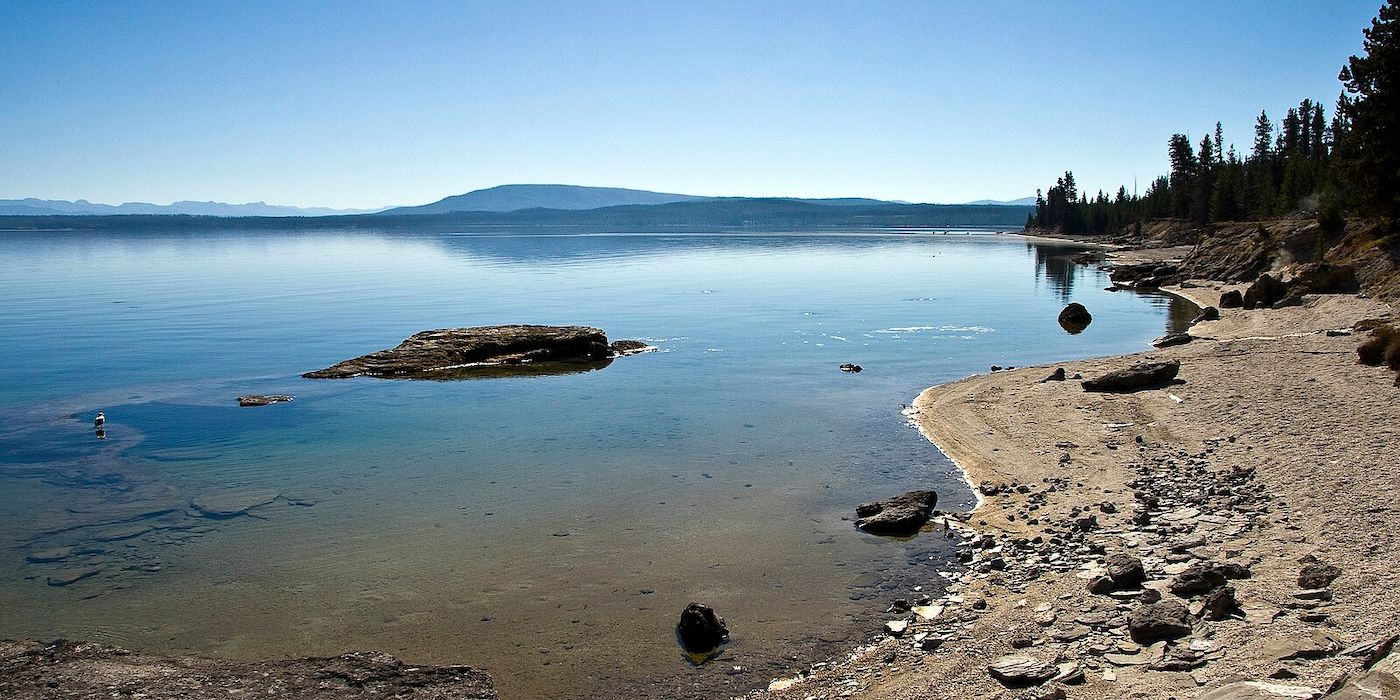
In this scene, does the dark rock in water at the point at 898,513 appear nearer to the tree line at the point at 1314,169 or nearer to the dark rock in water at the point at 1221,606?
the dark rock in water at the point at 1221,606

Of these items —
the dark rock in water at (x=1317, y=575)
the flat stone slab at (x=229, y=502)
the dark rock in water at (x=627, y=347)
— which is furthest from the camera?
the dark rock in water at (x=627, y=347)

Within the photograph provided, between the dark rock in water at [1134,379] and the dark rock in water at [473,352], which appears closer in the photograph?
the dark rock in water at [1134,379]

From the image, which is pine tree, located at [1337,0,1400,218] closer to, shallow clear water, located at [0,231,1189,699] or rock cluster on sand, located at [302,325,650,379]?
shallow clear water, located at [0,231,1189,699]

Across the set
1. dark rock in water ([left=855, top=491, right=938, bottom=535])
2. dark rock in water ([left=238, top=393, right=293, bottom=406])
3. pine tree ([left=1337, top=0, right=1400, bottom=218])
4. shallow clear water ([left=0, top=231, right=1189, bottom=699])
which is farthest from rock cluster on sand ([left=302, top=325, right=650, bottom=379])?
pine tree ([left=1337, top=0, right=1400, bottom=218])

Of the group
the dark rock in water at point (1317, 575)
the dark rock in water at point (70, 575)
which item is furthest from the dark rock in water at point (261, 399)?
the dark rock in water at point (1317, 575)

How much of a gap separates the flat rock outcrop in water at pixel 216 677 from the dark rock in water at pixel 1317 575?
1049 cm

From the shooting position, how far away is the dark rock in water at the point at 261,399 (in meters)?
31.7

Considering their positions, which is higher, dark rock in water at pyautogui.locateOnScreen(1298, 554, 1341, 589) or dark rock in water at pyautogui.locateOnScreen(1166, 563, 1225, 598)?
dark rock in water at pyautogui.locateOnScreen(1298, 554, 1341, 589)

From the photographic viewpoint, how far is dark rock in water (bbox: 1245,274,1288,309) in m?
48.7

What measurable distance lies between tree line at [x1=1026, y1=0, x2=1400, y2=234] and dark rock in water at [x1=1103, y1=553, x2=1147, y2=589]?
4513cm

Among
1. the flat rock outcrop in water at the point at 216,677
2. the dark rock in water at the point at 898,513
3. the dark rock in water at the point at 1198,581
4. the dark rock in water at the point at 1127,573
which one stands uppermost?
the dark rock in water at the point at 1198,581

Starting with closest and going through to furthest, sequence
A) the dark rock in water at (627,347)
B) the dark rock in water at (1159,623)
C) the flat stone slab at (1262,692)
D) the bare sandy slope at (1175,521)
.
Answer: the flat stone slab at (1262,692) → the bare sandy slope at (1175,521) → the dark rock in water at (1159,623) → the dark rock in water at (627,347)

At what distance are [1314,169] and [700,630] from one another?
114 m

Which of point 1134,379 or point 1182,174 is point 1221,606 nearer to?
point 1134,379
